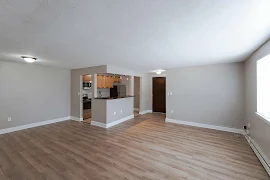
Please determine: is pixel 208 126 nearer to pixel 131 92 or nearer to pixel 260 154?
pixel 260 154

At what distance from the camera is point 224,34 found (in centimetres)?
199

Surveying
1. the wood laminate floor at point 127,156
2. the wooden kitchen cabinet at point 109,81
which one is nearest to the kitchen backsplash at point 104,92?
the wooden kitchen cabinet at point 109,81

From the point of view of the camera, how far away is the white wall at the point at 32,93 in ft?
13.4

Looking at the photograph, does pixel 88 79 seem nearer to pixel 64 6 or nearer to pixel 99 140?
pixel 99 140

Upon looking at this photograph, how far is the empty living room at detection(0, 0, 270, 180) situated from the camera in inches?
58.4

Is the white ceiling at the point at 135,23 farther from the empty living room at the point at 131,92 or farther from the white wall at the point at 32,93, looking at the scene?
the white wall at the point at 32,93

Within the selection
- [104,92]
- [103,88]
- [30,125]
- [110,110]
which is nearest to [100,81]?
[103,88]

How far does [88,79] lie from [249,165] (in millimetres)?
6145

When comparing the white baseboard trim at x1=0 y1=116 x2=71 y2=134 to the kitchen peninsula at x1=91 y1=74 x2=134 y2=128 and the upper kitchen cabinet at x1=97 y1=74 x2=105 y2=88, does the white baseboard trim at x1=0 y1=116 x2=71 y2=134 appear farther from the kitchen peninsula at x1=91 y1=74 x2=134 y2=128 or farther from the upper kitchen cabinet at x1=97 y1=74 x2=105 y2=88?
the upper kitchen cabinet at x1=97 y1=74 x2=105 y2=88

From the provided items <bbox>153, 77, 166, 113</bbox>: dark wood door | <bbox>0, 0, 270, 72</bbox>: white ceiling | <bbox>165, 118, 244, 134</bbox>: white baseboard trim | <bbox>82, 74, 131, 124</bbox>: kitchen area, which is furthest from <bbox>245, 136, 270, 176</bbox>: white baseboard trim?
<bbox>82, 74, 131, 124</bbox>: kitchen area

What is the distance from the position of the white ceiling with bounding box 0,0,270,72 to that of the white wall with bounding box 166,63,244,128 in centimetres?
187

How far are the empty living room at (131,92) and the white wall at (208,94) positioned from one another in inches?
1.1

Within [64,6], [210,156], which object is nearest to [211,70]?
[210,156]

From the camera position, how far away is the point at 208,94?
451 cm
